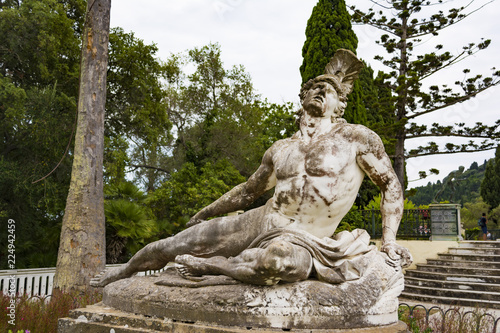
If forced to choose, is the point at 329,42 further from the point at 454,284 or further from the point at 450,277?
the point at 454,284

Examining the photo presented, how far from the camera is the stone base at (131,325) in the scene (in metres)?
2.21

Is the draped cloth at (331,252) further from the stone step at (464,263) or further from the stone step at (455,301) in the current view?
the stone step at (464,263)

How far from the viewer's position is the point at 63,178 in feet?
36.1

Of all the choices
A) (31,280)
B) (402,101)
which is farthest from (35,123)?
(402,101)

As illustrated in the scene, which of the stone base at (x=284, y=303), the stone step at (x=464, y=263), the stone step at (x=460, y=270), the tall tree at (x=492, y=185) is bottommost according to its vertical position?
the stone step at (x=460, y=270)

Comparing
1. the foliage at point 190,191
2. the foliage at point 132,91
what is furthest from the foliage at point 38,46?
the foliage at point 190,191

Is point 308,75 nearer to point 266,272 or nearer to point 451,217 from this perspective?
point 451,217

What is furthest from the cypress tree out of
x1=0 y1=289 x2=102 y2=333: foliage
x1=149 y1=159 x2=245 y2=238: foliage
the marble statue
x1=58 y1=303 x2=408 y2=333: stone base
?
x1=58 y1=303 x2=408 y2=333: stone base

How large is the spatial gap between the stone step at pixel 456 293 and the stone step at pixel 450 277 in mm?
614

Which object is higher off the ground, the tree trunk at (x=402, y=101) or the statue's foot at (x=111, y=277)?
the tree trunk at (x=402, y=101)

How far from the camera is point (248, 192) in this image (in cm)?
320

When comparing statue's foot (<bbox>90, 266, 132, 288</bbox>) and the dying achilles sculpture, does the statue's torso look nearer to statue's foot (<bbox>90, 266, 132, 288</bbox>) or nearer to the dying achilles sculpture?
the dying achilles sculpture

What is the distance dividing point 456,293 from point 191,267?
841 cm

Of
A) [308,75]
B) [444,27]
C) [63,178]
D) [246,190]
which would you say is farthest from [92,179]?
[444,27]
